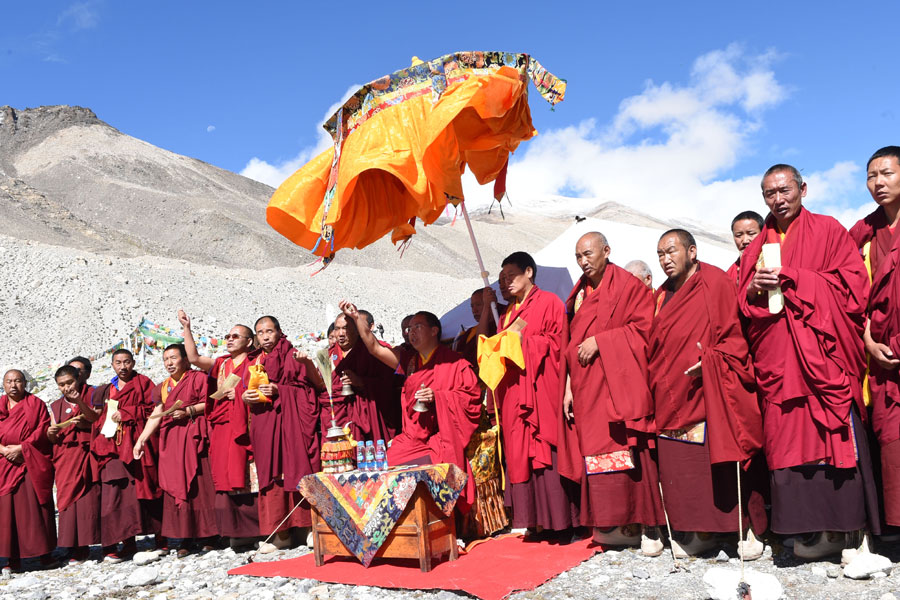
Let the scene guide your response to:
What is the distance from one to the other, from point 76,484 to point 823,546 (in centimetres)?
531

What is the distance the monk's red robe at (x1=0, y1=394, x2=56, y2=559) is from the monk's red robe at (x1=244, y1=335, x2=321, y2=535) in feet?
6.11

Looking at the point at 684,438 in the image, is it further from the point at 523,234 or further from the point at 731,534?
the point at 523,234

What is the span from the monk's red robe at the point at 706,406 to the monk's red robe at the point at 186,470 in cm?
352

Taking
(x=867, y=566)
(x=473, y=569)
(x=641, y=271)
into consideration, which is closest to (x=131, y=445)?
(x=473, y=569)

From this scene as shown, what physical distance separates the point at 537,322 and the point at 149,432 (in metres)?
3.21

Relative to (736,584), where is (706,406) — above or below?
above

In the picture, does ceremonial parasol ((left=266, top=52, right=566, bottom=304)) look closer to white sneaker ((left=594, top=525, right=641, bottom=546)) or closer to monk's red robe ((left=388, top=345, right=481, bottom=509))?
monk's red robe ((left=388, top=345, right=481, bottom=509))

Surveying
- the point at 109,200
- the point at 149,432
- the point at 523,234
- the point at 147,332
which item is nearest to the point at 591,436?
the point at 149,432

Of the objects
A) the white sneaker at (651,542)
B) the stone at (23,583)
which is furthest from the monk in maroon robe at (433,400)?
the stone at (23,583)

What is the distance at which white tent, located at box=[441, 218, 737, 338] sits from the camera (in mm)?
7027

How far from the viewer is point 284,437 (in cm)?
563

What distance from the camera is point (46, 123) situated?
229 feet

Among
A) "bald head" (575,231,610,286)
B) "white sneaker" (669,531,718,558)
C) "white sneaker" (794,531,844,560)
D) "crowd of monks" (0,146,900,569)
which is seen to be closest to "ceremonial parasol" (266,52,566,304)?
"crowd of monks" (0,146,900,569)

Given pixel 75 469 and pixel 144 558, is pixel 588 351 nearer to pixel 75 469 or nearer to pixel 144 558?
pixel 144 558
